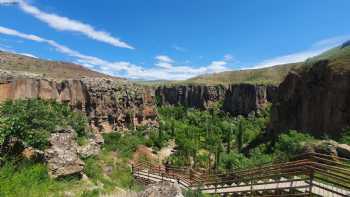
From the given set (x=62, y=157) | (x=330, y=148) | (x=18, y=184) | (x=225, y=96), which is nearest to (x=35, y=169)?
(x=18, y=184)

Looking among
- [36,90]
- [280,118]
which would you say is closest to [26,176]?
[36,90]

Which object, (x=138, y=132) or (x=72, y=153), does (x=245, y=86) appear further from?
(x=72, y=153)

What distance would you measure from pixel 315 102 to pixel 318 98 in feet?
3.22

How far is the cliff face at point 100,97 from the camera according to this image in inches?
1832

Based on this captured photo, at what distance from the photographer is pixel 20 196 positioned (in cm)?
790

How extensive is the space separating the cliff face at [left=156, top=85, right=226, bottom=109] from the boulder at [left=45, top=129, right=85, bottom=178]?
470 feet

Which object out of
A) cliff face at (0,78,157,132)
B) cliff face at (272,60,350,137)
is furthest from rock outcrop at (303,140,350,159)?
cliff face at (0,78,157,132)

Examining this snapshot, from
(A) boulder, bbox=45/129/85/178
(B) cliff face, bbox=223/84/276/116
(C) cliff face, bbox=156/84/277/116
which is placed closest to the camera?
(A) boulder, bbox=45/129/85/178

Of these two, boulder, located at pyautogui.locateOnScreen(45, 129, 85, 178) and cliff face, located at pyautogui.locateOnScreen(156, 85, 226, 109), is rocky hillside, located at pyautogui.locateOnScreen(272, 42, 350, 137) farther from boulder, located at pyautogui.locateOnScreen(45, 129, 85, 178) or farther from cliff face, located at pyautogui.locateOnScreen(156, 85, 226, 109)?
cliff face, located at pyautogui.locateOnScreen(156, 85, 226, 109)

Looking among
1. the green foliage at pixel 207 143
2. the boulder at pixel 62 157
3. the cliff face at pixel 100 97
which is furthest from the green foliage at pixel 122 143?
the boulder at pixel 62 157

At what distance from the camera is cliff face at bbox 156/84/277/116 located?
137 metres

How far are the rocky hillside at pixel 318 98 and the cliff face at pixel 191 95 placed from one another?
312 feet

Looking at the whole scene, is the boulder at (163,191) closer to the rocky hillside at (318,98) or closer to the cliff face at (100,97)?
the cliff face at (100,97)

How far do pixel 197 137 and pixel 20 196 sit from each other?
66274 millimetres
